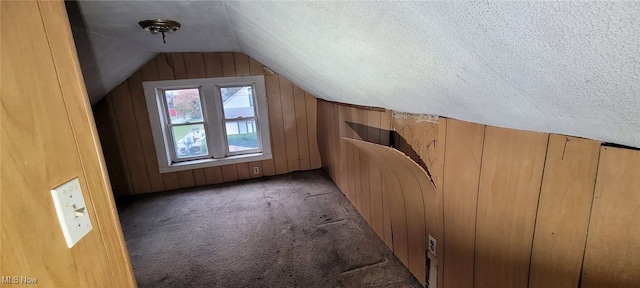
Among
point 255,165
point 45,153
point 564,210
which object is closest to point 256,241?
point 255,165

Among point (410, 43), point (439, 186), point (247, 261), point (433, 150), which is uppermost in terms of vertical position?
point (410, 43)

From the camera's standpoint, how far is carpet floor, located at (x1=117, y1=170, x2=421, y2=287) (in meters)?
1.92

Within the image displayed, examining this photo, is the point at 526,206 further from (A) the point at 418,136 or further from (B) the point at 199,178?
(B) the point at 199,178

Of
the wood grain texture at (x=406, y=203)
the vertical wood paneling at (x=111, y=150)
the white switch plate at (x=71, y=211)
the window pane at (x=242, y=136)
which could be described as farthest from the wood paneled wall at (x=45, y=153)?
the vertical wood paneling at (x=111, y=150)

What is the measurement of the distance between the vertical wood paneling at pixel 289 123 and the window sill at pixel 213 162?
327 millimetres

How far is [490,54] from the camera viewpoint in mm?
582

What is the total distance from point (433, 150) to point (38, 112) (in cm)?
147

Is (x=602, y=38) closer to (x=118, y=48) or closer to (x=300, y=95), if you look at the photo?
(x=118, y=48)

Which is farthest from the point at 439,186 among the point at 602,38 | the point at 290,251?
the point at 290,251

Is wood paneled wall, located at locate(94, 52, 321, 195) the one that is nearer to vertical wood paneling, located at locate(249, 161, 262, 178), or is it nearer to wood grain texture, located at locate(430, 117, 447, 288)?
vertical wood paneling, located at locate(249, 161, 262, 178)

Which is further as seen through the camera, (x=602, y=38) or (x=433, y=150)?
(x=433, y=150)

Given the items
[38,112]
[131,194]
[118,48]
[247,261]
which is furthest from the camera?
[131,194]

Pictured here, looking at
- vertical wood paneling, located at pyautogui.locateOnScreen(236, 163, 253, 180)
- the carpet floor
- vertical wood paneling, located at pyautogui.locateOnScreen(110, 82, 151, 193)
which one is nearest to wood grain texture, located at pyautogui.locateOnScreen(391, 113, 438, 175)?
the carpet floor

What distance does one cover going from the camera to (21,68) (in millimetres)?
486
